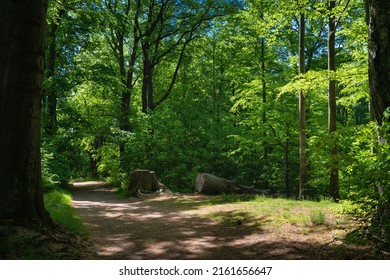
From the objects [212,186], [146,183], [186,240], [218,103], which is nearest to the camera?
[186,240]

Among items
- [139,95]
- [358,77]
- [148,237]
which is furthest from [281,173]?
[139,95]

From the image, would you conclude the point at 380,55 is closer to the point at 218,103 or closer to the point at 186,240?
the point at 186,240

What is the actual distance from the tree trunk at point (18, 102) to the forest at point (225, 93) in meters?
0.04

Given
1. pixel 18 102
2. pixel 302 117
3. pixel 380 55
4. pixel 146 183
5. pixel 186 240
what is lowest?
pixel 186 240

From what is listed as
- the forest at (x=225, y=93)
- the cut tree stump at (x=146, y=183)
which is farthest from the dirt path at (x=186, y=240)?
the cut tree stump at (x=146, y=183)

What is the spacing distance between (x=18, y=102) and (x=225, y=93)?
2355cm

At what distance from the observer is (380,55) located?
5258 mm

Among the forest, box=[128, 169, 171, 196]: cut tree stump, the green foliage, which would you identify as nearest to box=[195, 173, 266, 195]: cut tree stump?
box=[128, 169, 171, 196]: cut tree stump

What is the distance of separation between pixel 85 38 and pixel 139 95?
1615cm

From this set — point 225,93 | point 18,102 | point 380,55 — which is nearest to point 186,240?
point 18,102

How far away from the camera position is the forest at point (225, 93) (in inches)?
416

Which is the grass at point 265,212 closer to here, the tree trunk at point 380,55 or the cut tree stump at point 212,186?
the tree trunk at point 380,55

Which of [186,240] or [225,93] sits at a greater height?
[225,93]
